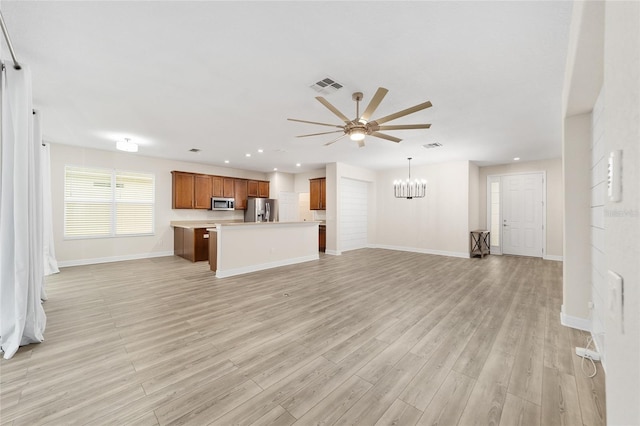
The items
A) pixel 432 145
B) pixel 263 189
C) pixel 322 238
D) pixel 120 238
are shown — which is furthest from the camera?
pixel 263 189

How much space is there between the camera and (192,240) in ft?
21.3

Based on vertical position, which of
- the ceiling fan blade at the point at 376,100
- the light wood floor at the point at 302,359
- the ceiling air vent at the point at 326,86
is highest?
the ceiling air vent at the point at 326,86

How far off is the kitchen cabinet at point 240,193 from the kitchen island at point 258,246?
9.89 feet

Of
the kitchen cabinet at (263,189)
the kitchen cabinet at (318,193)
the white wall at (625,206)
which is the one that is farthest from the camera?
the kitchen cabinet at (263,189)

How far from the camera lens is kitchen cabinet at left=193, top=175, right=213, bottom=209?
7.65 metres

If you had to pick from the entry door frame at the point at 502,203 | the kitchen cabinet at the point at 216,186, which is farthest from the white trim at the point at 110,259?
the entry door frame at the point at 502,203

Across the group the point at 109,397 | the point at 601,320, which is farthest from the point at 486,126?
the point at 109,397

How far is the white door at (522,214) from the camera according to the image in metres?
7.25

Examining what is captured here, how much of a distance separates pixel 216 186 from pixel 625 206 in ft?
27.8

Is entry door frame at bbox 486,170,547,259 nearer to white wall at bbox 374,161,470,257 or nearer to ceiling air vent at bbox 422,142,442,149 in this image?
white wall at bbox 374,161,470,257

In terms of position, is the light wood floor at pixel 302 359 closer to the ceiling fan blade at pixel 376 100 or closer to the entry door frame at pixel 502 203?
the ceiling fan blade at pixel 376 100

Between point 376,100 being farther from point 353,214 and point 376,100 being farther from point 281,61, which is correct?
point 353,214

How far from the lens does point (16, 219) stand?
2502mm

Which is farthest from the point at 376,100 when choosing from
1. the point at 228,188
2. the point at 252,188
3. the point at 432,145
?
the point at 252,188
